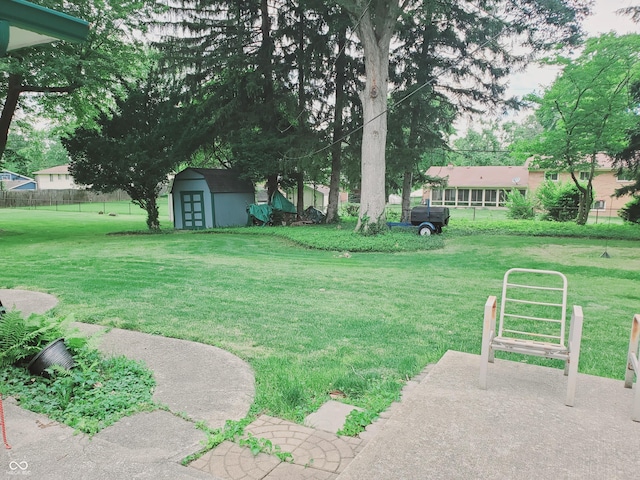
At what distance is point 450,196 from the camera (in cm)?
4594

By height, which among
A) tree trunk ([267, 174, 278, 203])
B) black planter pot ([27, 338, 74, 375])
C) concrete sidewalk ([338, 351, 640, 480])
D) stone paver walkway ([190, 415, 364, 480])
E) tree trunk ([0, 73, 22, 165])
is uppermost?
tree trunk ([0, 73, 22, 165])

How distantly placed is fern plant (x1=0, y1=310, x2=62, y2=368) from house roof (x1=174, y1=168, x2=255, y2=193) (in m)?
19.0

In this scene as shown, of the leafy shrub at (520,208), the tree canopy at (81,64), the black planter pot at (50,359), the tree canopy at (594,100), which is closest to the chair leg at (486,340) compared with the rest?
the black planter pot at (50,359)

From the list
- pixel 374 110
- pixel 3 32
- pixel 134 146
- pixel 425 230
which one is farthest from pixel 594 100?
pixel 3 32

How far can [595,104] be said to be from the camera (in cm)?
2005

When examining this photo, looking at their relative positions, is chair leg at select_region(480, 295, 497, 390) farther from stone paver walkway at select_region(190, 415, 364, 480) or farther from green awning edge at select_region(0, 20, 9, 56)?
green awning edge at select_region(0, 20, 9, 56)

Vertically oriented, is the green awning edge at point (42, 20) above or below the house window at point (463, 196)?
above

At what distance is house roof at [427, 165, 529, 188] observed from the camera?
42669 mm

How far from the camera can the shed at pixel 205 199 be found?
22531 mm

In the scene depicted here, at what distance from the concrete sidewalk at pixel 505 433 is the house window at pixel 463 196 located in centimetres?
4319

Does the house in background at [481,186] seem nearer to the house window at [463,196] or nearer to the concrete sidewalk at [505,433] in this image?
the house window at [463,196]

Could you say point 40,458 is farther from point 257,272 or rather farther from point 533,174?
point 533,174

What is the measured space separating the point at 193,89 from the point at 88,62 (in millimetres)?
7900

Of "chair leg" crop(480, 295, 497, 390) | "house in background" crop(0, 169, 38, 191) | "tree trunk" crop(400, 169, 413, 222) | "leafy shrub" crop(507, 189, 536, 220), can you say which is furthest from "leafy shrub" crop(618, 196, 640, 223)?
"house in background" crop(0, 169, 38, 191)
